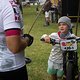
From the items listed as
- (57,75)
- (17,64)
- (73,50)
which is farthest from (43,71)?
(17,64)

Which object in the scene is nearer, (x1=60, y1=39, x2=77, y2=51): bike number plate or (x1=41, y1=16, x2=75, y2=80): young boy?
(x1=60, y1=39, x2=77, y2=51): bike number plate

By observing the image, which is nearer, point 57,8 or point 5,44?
point 5,44

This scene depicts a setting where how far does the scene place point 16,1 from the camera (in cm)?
279

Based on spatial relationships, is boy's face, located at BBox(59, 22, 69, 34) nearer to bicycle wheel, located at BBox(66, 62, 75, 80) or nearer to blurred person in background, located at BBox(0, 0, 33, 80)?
bicycle wheel, located at BBox(66, 62, 75, 80)

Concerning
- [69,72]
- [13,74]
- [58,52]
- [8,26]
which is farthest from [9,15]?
[58,52]

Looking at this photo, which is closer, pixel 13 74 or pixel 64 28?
pixel 13 74

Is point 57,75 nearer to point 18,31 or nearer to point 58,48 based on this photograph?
point 58,48

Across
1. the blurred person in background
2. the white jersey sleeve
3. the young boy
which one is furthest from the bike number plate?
the white jersey sleeve

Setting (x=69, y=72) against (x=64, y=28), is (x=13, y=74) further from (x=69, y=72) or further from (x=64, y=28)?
(x=64, y=28)

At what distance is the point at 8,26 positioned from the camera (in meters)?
2.64

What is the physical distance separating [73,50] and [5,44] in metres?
2.03

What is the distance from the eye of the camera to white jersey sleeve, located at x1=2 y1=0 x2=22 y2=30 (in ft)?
8.68

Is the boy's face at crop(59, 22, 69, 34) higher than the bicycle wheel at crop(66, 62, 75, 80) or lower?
higher

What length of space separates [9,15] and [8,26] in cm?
9
